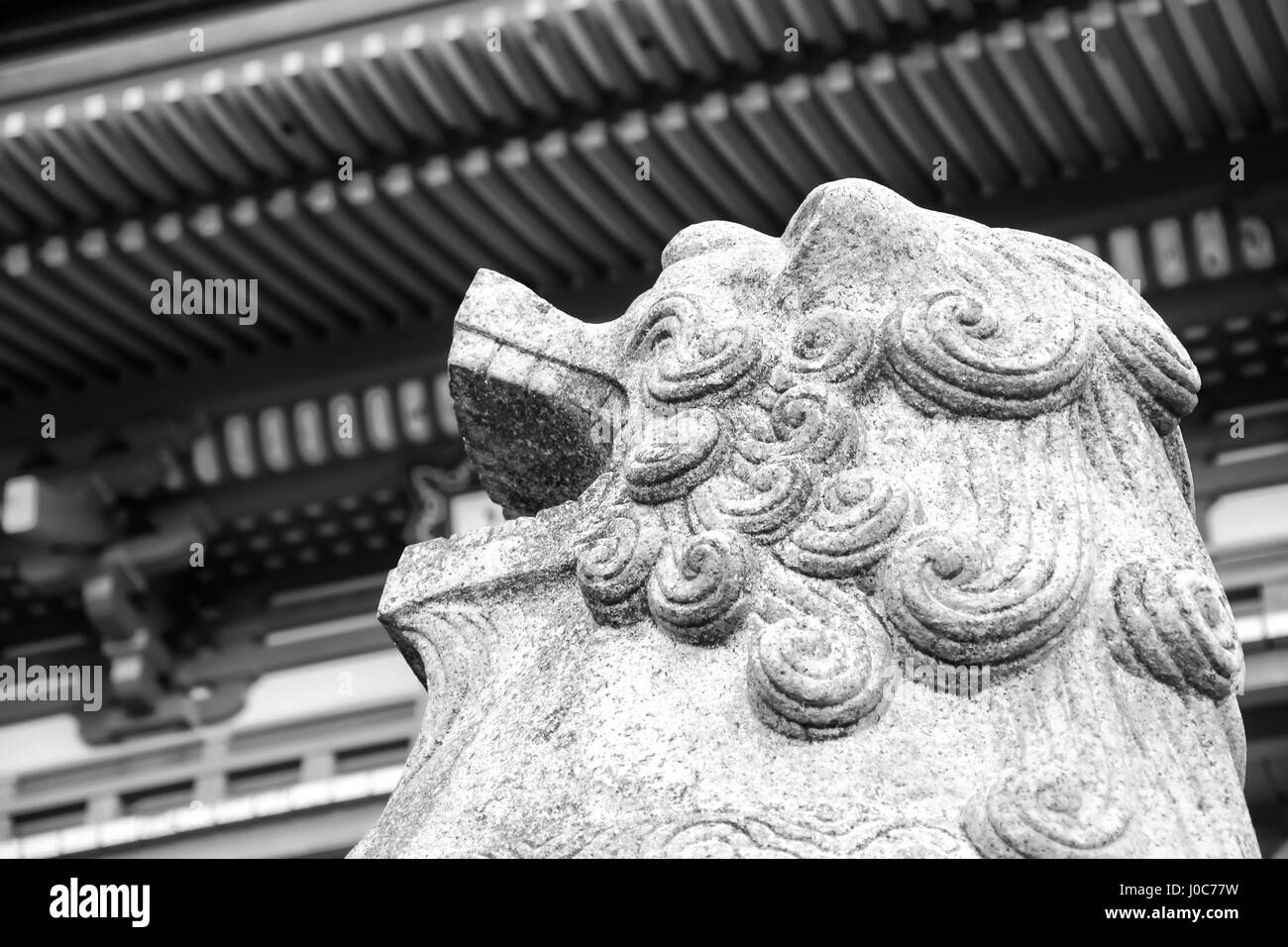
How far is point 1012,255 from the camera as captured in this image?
1.91m

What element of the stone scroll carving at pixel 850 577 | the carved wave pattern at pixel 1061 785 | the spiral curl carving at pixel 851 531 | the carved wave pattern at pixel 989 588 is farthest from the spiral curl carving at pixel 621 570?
the carved wave pattern at pixel 1061 785

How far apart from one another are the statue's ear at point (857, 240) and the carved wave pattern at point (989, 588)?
1.04 feet

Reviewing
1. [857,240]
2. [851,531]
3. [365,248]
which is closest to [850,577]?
[851,531]

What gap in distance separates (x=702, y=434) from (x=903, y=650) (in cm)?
30

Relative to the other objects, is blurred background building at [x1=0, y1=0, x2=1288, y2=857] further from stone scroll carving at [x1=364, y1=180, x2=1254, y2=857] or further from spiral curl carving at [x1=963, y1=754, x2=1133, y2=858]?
spiral curl carving at [x1=963, y1=754, x2=1133, y2=858]

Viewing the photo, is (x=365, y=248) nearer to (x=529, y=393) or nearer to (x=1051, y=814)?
(x=529, y=393)

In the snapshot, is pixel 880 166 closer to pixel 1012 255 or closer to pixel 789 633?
pixel 1012 255

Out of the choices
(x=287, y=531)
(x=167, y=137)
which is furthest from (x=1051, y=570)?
(x=287, y=531)

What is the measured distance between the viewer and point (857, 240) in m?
1.88

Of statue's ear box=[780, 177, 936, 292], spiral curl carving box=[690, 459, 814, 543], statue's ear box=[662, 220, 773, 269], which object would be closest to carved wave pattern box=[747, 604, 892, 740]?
spiral curl carving box=[690, 459, 814, 543]

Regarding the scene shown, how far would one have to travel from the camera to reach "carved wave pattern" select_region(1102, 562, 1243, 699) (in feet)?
5.36

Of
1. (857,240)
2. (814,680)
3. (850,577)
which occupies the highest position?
(857,240)

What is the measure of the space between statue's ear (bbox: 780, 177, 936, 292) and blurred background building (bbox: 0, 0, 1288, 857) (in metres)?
2.27

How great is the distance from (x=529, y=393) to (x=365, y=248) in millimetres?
3256
